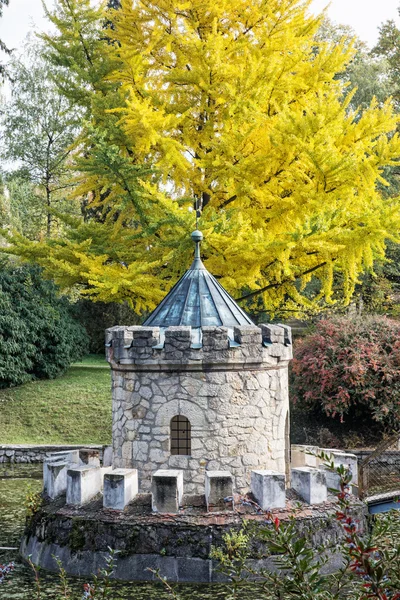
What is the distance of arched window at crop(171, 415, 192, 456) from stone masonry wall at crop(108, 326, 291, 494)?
9cm

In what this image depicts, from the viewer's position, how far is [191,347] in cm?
878

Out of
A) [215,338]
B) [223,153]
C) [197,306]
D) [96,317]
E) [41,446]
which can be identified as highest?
[223,153]

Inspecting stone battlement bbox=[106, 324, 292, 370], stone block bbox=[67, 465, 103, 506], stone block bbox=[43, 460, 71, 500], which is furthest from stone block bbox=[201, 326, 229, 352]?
stone block bbox=[43, 460, 71, 500]

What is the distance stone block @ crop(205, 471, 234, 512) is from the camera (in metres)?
8.12

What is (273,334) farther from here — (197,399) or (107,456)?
(107,456)

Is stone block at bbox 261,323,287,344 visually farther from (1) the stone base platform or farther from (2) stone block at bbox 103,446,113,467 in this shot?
(2) stone block at bbox 103,446,113,467

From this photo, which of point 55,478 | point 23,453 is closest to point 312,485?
point 55,478

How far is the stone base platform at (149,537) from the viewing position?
7855mm

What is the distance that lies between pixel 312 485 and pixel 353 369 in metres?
6.68

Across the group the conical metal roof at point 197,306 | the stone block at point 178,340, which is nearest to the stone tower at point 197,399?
the stone block at point 178,340

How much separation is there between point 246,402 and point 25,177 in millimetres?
19644

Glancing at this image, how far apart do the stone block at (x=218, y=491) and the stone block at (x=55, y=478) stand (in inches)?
85.9

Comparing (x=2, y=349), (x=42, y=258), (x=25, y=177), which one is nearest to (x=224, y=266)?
(x=42, y=258)

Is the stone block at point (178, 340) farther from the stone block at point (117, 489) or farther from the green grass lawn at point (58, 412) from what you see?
the green grass lawn at point (58, 412)
